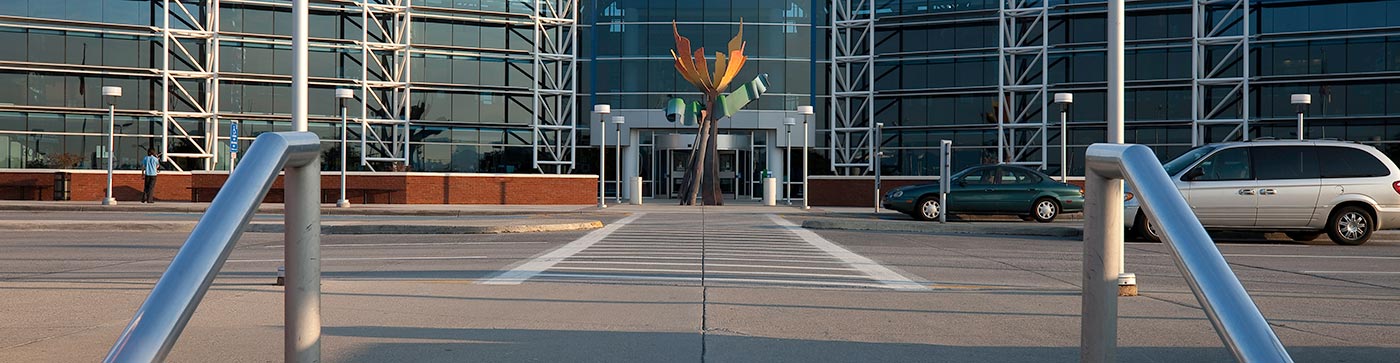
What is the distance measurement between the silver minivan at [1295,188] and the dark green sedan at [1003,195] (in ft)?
28.1

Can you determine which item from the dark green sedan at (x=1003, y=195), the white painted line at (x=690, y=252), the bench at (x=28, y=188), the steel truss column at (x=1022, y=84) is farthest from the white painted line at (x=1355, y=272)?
the bench at (x=28, y=188)

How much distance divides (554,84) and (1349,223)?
106 ft

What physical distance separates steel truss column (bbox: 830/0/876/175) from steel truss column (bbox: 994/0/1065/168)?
5026mm

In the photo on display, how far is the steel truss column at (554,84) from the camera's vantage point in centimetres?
4425

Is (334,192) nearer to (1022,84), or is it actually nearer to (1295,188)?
(1022,84)

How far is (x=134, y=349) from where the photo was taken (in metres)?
2.37

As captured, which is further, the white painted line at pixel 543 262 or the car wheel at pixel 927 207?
the car wheel at pixel 927 207

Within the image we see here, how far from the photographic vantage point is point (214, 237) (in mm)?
2727

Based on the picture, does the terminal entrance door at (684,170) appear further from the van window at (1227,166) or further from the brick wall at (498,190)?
the van window at (1227,166)

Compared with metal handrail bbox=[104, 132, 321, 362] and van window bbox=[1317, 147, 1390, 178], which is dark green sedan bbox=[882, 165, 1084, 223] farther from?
metal handrail bbox=[104, 132, 321, 362]

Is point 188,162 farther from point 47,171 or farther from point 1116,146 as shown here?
point 1116,146

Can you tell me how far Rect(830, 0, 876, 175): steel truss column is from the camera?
45.9m

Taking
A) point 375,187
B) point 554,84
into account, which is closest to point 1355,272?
point 375,187

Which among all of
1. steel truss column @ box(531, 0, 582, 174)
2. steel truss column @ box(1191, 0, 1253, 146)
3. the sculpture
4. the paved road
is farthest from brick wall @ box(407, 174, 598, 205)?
steel truss column @ box(1191, 0, 1253, 146)
